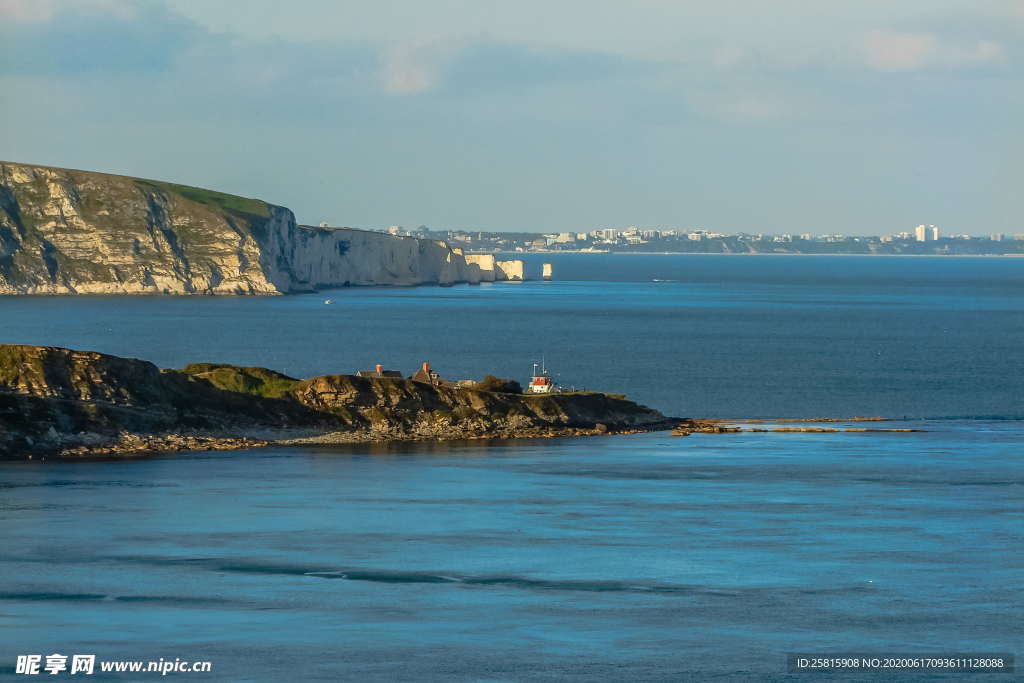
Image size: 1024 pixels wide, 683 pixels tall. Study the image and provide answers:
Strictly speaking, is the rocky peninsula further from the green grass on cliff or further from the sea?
the sea

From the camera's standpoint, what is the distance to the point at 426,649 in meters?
34.8

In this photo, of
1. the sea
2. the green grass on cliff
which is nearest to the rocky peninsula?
the green grass on cliff

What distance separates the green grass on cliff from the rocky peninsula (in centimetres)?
7

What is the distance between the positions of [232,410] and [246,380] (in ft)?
12.6

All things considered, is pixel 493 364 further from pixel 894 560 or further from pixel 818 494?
pixel 894 560

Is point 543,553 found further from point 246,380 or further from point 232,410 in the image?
point 246,380

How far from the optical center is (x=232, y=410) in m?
72.6

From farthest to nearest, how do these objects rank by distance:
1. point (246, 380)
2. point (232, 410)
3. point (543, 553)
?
point (246, 380)
point (232, 410)
point (543, 553)

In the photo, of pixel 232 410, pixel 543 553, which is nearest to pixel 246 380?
pixel 232 410

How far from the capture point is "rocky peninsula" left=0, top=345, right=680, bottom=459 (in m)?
66.8

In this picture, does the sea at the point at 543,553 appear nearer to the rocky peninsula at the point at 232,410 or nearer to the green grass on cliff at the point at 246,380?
the rocky peninsula at the point at 232,410

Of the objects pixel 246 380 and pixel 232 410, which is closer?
pixel 232 410

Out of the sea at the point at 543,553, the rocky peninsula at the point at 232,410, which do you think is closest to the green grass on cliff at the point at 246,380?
the rocky peninsula at the point at 232,410

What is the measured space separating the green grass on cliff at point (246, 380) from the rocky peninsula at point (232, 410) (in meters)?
0.07
